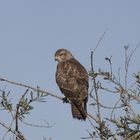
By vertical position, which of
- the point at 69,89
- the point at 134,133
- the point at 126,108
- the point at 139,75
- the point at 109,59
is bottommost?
the point at 134,133

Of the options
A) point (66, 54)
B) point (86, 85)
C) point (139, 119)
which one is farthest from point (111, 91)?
point (66, 54)

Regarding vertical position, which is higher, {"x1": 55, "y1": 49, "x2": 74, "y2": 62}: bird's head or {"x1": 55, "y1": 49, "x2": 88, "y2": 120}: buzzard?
{"x1": 55, "y1": 49, "x2": 74, "y2": 62}: bird's head

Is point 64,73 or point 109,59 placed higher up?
point 64,73

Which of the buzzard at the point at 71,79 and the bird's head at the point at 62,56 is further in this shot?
the bird's head at the point at 62,56

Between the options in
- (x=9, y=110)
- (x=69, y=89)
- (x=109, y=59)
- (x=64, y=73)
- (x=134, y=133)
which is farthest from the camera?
(x=64, y=73)

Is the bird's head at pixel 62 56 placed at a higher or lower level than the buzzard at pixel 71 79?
higher

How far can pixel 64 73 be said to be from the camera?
1018 centimetres

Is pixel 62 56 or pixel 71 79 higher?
pixel 62 56

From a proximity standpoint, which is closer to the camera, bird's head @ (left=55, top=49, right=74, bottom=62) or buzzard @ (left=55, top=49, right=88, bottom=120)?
buzzard @ (left=55, top=49, right=88, bottom=120)

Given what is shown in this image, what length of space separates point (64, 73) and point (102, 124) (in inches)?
247

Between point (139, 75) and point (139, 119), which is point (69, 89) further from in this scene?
point (139, 119)

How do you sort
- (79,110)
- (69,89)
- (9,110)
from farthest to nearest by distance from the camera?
(69,89) → (79,110) → (9,110)

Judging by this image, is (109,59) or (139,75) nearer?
(139,75)

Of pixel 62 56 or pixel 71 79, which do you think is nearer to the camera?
pixel 71 79
